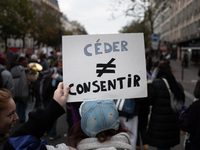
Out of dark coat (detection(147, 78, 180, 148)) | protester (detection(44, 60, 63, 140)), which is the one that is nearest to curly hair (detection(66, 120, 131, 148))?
dark coat (detection(147, 78, 180, 148))

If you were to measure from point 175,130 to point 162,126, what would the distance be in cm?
26

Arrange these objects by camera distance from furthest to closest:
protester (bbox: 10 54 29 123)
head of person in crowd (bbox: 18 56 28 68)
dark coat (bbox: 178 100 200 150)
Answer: head of person in crowd (bbox: 18 56 28 68) < protester (bbox: 10 54 29 123) < dark coat (bbox: 178 100 200 150)

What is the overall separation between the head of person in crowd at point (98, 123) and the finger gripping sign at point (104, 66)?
15cm

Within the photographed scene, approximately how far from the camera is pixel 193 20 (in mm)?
35625

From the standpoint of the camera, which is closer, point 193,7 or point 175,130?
point 175,130

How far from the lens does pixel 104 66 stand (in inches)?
76.1

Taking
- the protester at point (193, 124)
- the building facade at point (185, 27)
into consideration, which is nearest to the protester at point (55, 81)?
the protester at point (193, 124)

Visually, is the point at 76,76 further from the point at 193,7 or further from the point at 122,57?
the point at 193,7

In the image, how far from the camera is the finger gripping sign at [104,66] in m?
1.88

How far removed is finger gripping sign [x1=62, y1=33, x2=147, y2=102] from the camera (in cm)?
188

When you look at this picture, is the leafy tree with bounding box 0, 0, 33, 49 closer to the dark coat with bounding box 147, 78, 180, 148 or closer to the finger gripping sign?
the dark coat with bounding box 147, 78, 180, 148

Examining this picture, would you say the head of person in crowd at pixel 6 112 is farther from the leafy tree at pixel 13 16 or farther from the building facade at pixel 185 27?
the building facade at pixel 185 27

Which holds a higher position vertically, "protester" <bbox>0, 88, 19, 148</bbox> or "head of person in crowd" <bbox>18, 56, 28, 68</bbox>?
"head of person in crowd" <bbox>18, 56, 28, 68</bbox>

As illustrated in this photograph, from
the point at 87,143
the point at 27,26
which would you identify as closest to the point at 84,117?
the point at 87,143
